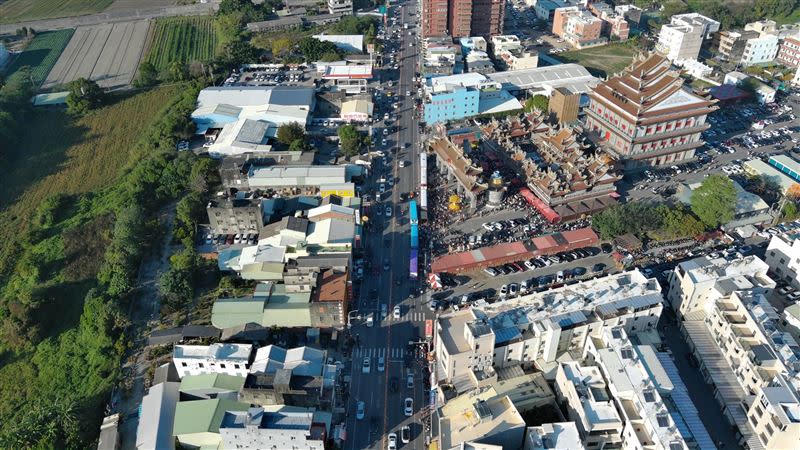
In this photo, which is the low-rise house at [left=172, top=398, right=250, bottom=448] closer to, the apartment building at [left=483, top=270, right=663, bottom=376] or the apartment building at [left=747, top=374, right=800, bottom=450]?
the apartment building at [left=483, top=270, right=663, bottom=376]

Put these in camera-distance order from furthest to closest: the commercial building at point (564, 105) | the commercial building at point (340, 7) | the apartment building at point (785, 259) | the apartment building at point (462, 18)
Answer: the commercial building at point (340, 7) → the apartment building at point (462, 18) → the commercial building at point (564, 105) → the apartment building at point (785, 259)

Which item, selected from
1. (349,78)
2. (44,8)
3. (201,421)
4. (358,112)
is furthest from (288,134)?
(44,8)

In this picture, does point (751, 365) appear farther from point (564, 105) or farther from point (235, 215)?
point (235, 215)

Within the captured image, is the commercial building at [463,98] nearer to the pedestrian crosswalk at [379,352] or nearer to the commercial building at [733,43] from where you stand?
the pedestrian crosswalk at [379,352]

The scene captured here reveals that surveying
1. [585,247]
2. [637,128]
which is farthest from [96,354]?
[637,128]

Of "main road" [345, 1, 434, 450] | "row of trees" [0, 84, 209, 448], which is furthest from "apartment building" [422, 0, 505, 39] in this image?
"row of trees" [0, 84, 209, 448]

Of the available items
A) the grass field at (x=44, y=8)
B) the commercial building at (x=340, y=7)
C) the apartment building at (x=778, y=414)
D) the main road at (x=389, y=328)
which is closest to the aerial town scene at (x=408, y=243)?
the apartment building at (x=778, y=414)

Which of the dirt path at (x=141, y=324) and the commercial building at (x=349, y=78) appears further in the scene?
the commercial building at (x=349, y=78)
